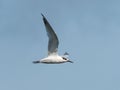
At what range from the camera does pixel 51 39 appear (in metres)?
69.5

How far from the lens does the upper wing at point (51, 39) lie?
220 feet

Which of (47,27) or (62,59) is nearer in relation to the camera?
(47,27)

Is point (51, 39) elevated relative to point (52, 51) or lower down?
elevated

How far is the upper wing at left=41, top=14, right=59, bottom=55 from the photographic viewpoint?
67125 millimetres

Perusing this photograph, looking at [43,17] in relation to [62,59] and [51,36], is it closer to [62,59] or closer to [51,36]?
[51,36]

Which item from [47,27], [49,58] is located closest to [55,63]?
[49,58]

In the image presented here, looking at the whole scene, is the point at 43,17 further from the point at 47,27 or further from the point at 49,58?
the point at 49,58

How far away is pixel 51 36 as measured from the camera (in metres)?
69.0

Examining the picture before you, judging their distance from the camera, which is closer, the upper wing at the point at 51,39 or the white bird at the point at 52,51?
the upper wing at the point at 51,39

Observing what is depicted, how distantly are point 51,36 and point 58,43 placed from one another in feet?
6.03

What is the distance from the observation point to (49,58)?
71.1 m

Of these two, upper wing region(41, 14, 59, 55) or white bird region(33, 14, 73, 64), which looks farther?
white bird region(33, 14, 73, 64)

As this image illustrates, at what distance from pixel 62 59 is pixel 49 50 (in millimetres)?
2404

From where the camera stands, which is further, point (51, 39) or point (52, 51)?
point (52, 51)
